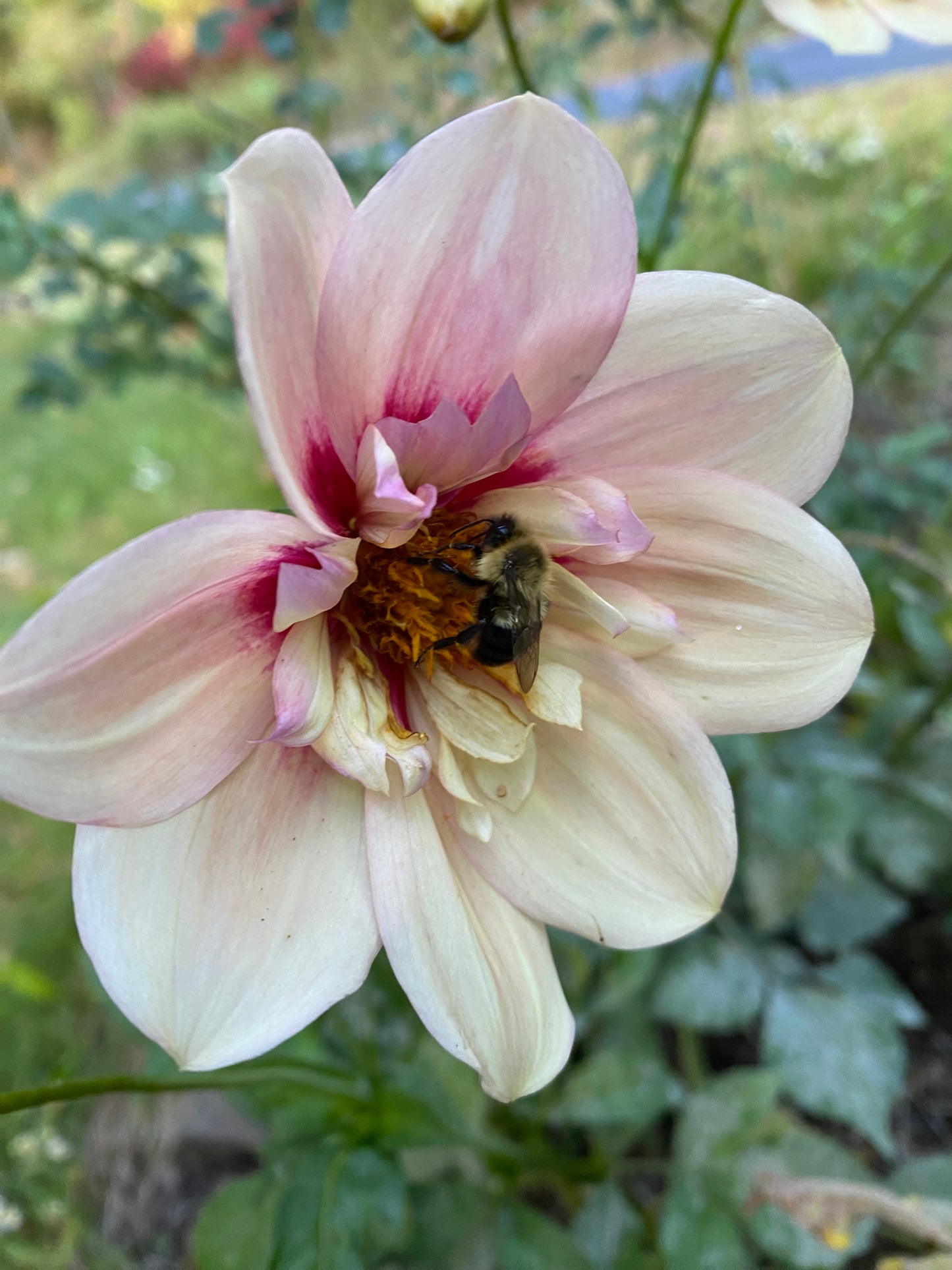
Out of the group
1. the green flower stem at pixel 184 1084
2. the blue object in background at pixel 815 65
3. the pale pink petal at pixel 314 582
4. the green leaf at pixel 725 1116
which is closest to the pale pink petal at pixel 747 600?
the pale pink petal at pixel 314 582

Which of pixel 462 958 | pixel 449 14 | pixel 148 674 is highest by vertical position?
pixel 449 14

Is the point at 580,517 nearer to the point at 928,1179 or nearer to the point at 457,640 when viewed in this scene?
the point at 457,640

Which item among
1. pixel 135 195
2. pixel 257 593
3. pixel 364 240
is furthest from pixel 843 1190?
pixel 135 195

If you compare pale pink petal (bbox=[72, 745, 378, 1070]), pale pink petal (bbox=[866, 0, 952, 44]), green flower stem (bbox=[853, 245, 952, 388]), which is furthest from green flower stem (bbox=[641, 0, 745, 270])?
pale pink petal (bbox=[72, 745, 378, 1070])

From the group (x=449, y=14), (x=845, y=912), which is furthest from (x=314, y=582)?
(x=845, y=912)

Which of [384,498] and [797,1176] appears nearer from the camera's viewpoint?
[384,498]

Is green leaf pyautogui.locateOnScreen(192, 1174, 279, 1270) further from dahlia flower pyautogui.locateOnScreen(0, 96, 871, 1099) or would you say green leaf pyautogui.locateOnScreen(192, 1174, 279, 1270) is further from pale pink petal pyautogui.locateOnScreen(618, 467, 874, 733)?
pale pink petal pyautogui.locateOnScreen(618, 467, 874, 733)
